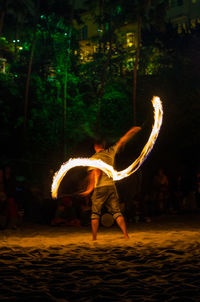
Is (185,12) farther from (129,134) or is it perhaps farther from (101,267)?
(101,267)

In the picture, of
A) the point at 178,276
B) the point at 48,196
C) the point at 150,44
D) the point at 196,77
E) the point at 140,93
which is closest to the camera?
the point at 178,276

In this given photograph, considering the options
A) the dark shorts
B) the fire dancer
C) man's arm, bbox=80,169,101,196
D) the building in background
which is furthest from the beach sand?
the building in background

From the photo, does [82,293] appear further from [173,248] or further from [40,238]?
[40,238]

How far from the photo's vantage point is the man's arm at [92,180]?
907 centimetres

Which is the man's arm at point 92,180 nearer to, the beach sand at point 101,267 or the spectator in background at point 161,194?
the beach sand at point 101,267

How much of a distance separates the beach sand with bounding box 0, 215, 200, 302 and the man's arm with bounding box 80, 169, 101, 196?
103 cm

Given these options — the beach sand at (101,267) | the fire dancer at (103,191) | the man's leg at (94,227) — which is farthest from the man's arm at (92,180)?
the beach sand at (101,267)

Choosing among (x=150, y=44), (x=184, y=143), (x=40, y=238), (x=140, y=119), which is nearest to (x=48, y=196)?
(x=40, y=238)

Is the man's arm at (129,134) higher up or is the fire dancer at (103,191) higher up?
the man's arm at (129,134)

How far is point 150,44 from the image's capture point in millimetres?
29781

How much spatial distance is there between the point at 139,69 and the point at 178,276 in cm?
2355

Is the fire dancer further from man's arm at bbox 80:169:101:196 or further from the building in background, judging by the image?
the building in background

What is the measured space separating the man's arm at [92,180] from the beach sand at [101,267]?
3.39ft

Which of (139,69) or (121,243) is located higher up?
(139,69)
